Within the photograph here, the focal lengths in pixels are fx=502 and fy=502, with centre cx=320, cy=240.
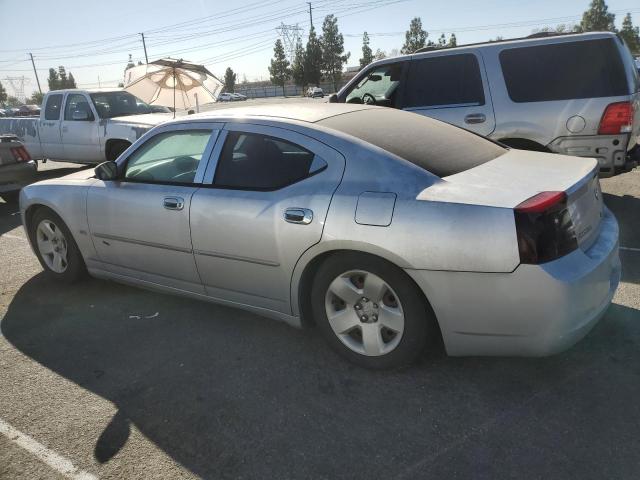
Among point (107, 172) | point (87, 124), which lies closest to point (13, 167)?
point (87, 124)

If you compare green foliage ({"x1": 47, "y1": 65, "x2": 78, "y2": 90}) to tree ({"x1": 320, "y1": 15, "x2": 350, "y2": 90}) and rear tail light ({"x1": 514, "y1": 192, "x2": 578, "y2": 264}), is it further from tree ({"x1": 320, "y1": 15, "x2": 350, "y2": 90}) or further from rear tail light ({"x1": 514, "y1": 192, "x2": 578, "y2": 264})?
rear tail light ({"x1": 514, "y1": 192, "x2": 578, "y2": 264})

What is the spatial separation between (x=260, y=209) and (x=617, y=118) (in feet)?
13.1

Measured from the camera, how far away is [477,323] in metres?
2.55

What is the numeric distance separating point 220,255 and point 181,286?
1.93 feet

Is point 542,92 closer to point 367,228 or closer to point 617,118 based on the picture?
point 617,118

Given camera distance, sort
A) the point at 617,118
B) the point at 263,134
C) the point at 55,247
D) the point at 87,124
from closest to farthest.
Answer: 1. the point at 263,134
2. the point at 55,247
3. the point at 617,118
4. the point at 87,124

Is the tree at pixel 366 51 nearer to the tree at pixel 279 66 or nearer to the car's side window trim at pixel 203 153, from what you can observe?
the tree at pixel 279 66

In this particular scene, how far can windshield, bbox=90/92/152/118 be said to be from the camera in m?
9.90

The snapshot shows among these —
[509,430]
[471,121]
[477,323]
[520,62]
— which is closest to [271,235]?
[477,323]

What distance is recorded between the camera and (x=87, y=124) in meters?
9.95

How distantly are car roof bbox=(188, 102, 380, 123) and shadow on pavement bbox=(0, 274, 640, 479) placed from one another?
1.49m

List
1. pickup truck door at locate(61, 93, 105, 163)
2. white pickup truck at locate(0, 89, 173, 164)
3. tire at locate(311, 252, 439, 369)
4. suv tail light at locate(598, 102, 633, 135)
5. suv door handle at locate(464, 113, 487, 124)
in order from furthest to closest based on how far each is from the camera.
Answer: pickup truck door at locate(61, 93, 105, 163)
white pickup truck at locate(0, 89, 173, 164)
suv door handle at locate(464, 113, 487, 124)
suv tail light at locate(598, 102, 633, 135)
tire at locate(311, 252, 439, 369)

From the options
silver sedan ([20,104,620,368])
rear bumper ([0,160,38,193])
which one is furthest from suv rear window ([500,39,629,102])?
rear bumper ([0,160,38,193])

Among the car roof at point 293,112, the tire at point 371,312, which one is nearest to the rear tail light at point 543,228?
the tire at point 371,312
